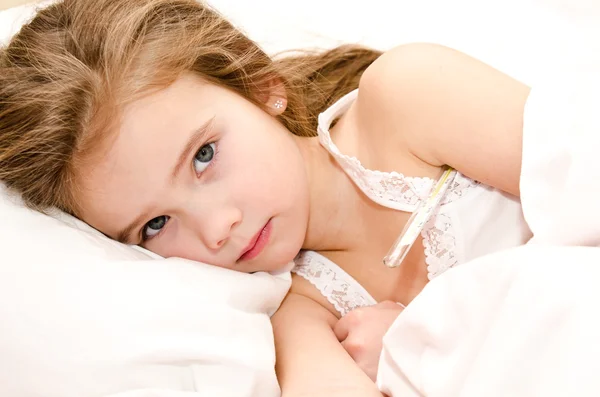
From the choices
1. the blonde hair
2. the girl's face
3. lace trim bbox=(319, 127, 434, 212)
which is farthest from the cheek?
lace trim bbox=(319, 127, 434, 212)

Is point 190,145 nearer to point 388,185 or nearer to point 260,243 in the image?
point 260,243

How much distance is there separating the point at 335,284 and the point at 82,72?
1.52ft

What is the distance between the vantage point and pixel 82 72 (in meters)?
0.82

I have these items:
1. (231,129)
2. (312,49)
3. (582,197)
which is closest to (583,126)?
(582,197)

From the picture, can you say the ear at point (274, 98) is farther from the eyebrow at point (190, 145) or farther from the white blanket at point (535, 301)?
the white blanket at point (535, 301)

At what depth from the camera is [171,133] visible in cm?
81

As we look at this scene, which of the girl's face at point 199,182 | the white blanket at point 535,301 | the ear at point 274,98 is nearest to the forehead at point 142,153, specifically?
the girl's face at point 199,182

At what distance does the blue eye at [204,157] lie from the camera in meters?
0.85

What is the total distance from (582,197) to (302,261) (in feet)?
1.53

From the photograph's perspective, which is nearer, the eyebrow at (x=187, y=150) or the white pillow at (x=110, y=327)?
the white pillow at (x=110, y=327)

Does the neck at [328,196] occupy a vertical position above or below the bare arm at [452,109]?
below

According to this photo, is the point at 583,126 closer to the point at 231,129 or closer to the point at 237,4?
the point at 231,129

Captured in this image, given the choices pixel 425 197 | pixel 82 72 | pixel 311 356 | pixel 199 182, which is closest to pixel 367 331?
pixel 311 356

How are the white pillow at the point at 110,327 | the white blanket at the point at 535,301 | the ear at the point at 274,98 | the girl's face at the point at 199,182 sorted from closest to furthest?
the white blanket at the point at 535,301
the white pillow at the point at 110,327
the girl's face at the point at 199,182
the ear at the point at 274,98
